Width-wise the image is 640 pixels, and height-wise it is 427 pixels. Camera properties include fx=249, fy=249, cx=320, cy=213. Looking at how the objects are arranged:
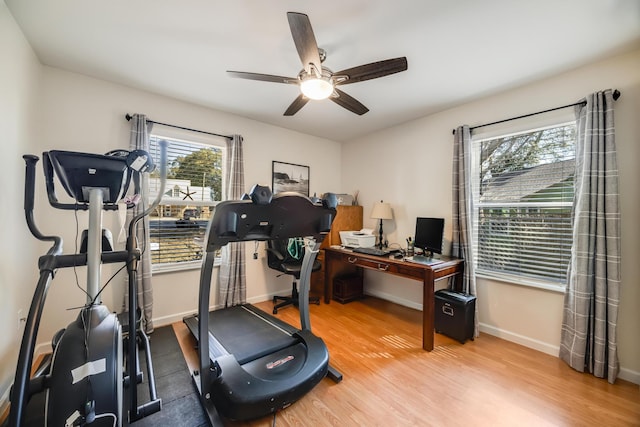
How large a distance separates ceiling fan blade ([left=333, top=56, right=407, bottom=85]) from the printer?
6.93ft

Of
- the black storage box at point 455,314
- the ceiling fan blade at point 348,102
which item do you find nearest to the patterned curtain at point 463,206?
the black storage box at point 455,314

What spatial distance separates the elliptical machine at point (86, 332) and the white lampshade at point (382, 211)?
8.72 feet

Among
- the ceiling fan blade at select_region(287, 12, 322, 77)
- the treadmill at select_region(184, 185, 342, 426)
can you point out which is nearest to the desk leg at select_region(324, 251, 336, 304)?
the treadmill at select_region(184, 185, 342, 426)

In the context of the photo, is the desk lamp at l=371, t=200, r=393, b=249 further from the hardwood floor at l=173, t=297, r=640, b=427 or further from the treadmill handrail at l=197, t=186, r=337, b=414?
the treadmill handrail at l=197, t=186, r=337, b=414

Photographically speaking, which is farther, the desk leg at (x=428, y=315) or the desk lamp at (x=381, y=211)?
the desk lamp at (x=381, y=211)

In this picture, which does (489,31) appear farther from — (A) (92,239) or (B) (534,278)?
(A) (92,239)

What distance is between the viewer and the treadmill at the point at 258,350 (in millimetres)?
1491

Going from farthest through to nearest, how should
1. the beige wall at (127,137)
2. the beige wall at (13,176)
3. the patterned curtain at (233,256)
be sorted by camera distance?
the patterned curtain at (233,256) < the beige wall at (127,137) < the beige wall at (13,176)

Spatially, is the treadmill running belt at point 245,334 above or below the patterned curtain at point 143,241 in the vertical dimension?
below

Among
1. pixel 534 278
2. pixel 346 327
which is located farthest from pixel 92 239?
pixel 534 278

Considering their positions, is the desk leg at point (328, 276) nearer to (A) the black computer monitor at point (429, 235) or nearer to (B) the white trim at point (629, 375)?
(A) the black computer monitor at point (429, 235)

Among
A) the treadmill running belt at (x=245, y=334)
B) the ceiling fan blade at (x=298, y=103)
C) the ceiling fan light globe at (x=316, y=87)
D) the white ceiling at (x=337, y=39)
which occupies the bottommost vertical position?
the treadmill running belt at (x=245, y=334)

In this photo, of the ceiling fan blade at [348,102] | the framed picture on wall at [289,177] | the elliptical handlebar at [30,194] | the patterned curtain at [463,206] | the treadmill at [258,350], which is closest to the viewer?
the elliptical handlebar at [30,194]

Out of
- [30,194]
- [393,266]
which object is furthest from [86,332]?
[393,266]
